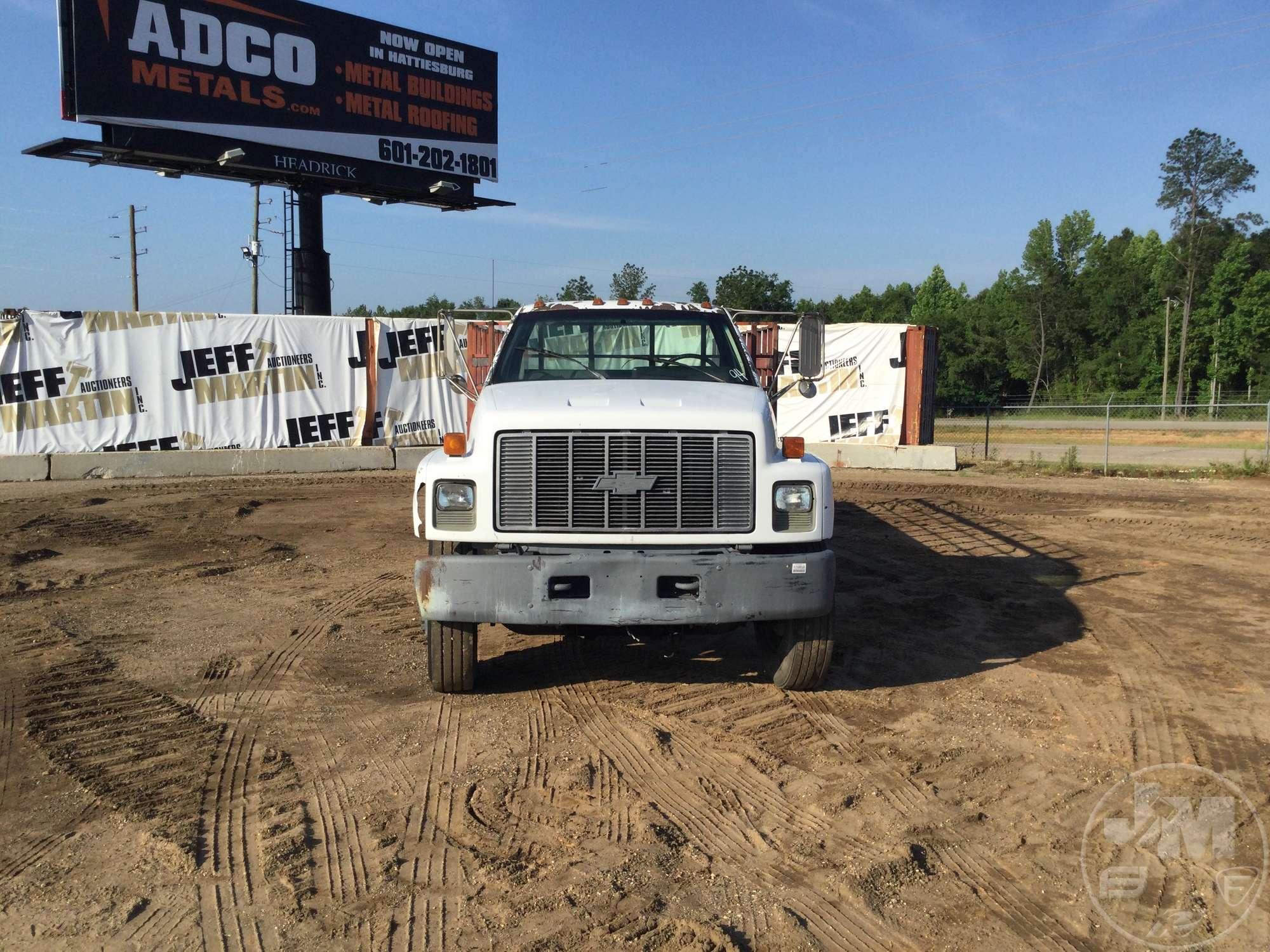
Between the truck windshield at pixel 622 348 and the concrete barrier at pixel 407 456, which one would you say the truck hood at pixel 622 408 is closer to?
the truck windshield at pixel 622 348

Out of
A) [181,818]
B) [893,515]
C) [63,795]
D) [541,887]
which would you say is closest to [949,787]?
[541,887]

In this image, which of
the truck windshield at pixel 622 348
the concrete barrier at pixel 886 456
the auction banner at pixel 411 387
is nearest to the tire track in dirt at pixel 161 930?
the truck windshield at pixel 622 348

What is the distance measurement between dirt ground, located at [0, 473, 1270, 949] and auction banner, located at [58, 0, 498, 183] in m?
14.2

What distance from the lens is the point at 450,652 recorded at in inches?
226

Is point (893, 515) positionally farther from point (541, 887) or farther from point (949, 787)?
point (541, 887)

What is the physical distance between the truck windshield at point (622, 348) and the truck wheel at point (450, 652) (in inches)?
62.9

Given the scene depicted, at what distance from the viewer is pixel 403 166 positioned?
24812mm

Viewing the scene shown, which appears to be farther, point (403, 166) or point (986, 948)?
point (403, 166)

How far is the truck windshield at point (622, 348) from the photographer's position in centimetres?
673

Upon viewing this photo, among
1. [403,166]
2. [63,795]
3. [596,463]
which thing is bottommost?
[63,795]

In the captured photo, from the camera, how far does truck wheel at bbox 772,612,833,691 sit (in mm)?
5809

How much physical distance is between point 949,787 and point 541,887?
2.07 metres

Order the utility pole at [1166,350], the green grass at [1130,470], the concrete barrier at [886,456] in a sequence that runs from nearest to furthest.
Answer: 1. the green grass at [1130,470]
2. the concrete barrier at [886,456]
3. the utility pole at [1166,350]
